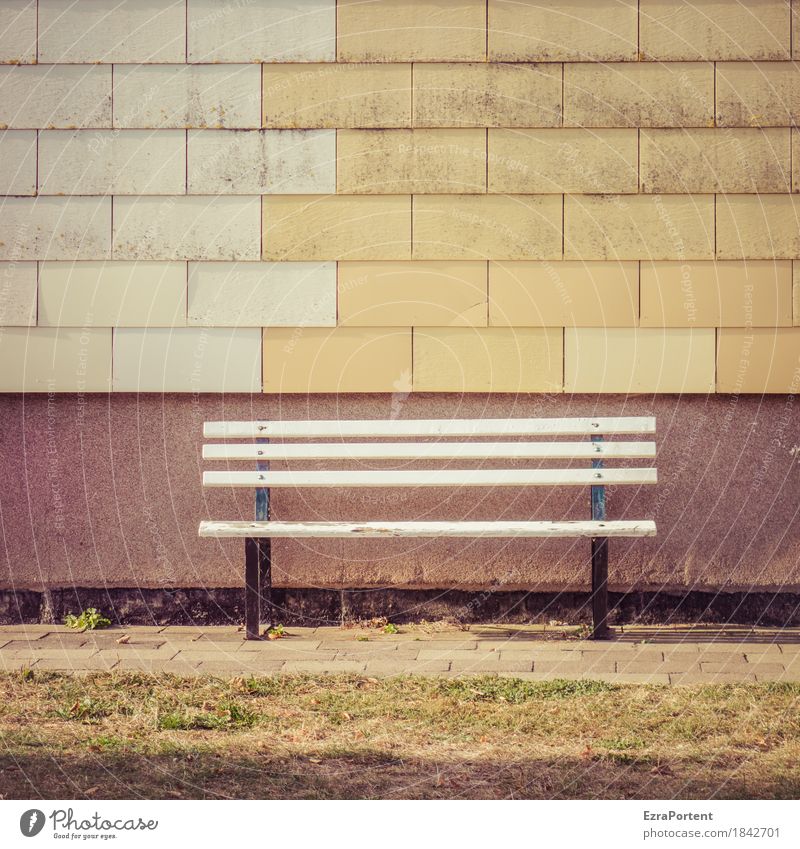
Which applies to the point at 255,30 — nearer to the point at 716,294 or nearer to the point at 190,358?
the point at 190,358

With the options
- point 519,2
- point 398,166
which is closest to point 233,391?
point 398,166

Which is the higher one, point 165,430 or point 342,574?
point 165,430

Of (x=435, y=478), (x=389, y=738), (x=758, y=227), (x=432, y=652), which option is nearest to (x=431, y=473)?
(x=435, y=478)

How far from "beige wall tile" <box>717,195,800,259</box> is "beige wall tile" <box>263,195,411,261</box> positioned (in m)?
1.55

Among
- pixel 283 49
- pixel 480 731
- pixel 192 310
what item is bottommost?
pixel 480 731

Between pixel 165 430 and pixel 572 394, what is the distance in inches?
80.9

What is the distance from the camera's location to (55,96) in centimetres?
561

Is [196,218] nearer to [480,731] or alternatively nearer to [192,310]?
[192,310]

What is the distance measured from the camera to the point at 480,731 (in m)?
3.74

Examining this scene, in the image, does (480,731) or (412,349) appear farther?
(412,349)

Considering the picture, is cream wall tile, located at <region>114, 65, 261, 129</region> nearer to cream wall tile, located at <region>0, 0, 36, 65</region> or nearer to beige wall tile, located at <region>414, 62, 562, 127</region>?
cream wall tile, located at <region>0, 0, 36, 65</region>

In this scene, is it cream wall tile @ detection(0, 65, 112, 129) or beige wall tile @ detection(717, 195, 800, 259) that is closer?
beige wall tile @ detection(717, 195, 800, 259)

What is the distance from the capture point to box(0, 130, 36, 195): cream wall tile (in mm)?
A: 5609

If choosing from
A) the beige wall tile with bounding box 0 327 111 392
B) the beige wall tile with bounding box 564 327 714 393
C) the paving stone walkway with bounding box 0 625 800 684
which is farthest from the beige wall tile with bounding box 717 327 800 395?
A: the beige wall tile with bounding box 0 327 111 392
